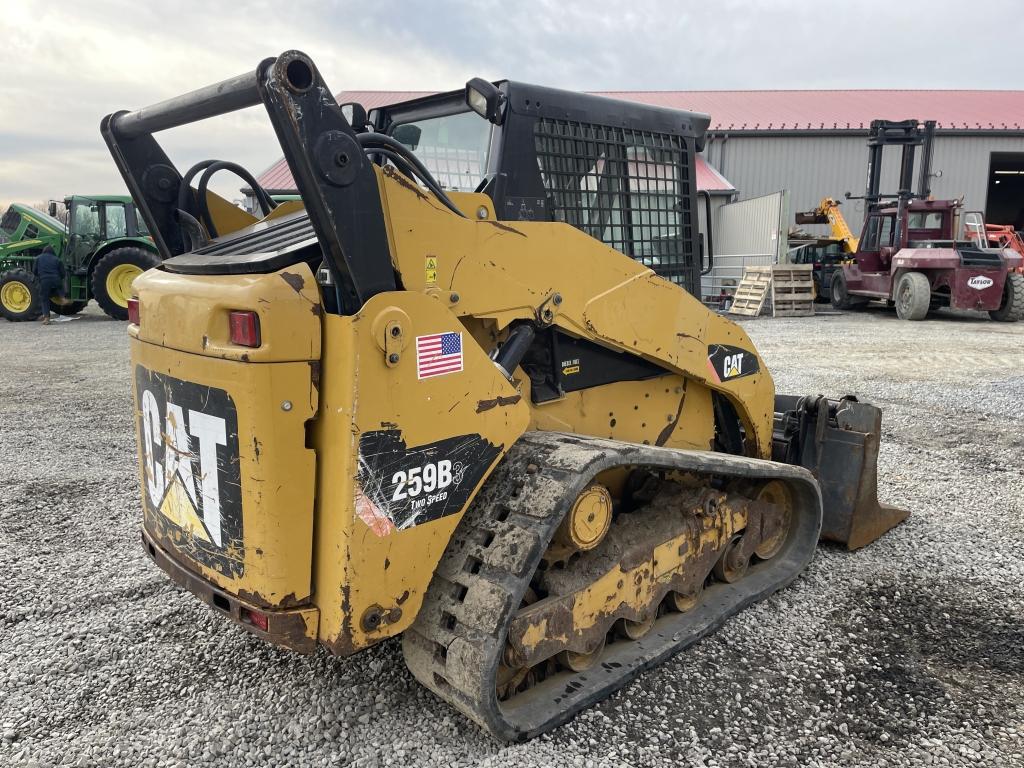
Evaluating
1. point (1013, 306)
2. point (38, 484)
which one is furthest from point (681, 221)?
point (1013, 306)

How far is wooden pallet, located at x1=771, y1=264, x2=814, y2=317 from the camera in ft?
54.5

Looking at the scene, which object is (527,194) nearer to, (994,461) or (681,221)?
(681,221)

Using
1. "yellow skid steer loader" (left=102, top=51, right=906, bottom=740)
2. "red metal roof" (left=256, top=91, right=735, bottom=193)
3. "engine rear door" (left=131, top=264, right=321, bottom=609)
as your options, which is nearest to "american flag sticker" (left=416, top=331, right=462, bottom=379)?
"yellow skid steer loader" (left=102, top=51, right=906, bottom=740)

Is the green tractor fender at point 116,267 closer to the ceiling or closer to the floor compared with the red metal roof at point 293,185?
closer to the floor

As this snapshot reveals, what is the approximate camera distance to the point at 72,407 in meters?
7.80

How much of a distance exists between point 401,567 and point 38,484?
4197 mm

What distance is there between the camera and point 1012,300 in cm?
1484

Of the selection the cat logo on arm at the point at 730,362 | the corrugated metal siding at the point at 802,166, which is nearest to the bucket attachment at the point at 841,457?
the cat logo on arm at the point at 730,362

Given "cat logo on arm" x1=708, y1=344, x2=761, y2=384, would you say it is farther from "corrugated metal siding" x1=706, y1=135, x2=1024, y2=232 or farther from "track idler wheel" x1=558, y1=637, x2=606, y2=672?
"corrugated metal siding" x1=706, y1=135, x2=1024, y2=232

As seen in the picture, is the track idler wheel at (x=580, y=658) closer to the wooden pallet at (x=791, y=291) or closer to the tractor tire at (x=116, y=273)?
the tractor tire at (x=116, y=273)

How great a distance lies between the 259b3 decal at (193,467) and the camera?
224 cm

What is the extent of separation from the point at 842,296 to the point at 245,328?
18.1 meters

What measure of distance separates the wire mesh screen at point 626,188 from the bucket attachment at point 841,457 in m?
1.11

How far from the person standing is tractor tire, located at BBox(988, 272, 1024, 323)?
1892cm
